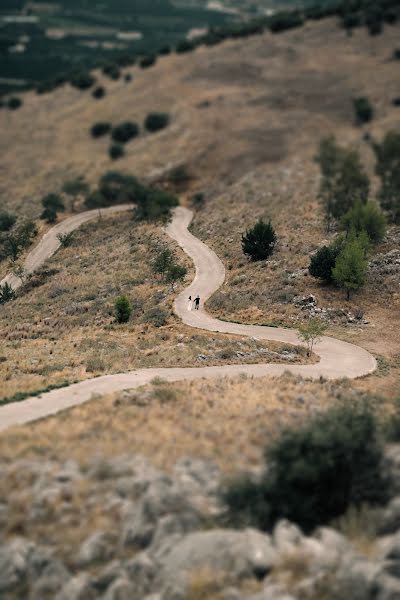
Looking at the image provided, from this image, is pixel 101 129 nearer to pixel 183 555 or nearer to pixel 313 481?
pixel 313 481

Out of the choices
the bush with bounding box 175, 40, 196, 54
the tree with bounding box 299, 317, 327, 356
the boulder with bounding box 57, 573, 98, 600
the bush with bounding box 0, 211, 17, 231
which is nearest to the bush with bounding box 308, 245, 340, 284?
the tree with bounding box 299, 317, 327, 356

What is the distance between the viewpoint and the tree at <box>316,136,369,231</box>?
245 feet

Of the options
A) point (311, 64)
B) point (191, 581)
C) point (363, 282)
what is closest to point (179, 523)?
point (191, 581)

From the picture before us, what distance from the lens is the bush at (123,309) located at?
5519 cm

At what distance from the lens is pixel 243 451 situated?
81.8 feet

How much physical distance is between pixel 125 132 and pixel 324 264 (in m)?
69.6

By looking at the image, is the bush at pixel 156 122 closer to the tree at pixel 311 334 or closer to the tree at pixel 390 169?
the tree at pixel 390 169

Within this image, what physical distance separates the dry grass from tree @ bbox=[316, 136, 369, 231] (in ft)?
139

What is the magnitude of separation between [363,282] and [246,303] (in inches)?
437

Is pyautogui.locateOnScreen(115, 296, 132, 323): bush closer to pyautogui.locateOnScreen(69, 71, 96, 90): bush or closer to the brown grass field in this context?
the brown grass field

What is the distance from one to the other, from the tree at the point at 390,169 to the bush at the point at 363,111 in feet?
138

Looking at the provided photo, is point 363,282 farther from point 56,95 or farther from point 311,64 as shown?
point 56,95

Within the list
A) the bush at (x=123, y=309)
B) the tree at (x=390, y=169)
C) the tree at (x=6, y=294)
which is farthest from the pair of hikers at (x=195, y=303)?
the tree at (x=390, y=169)

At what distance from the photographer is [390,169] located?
75.2 metres
